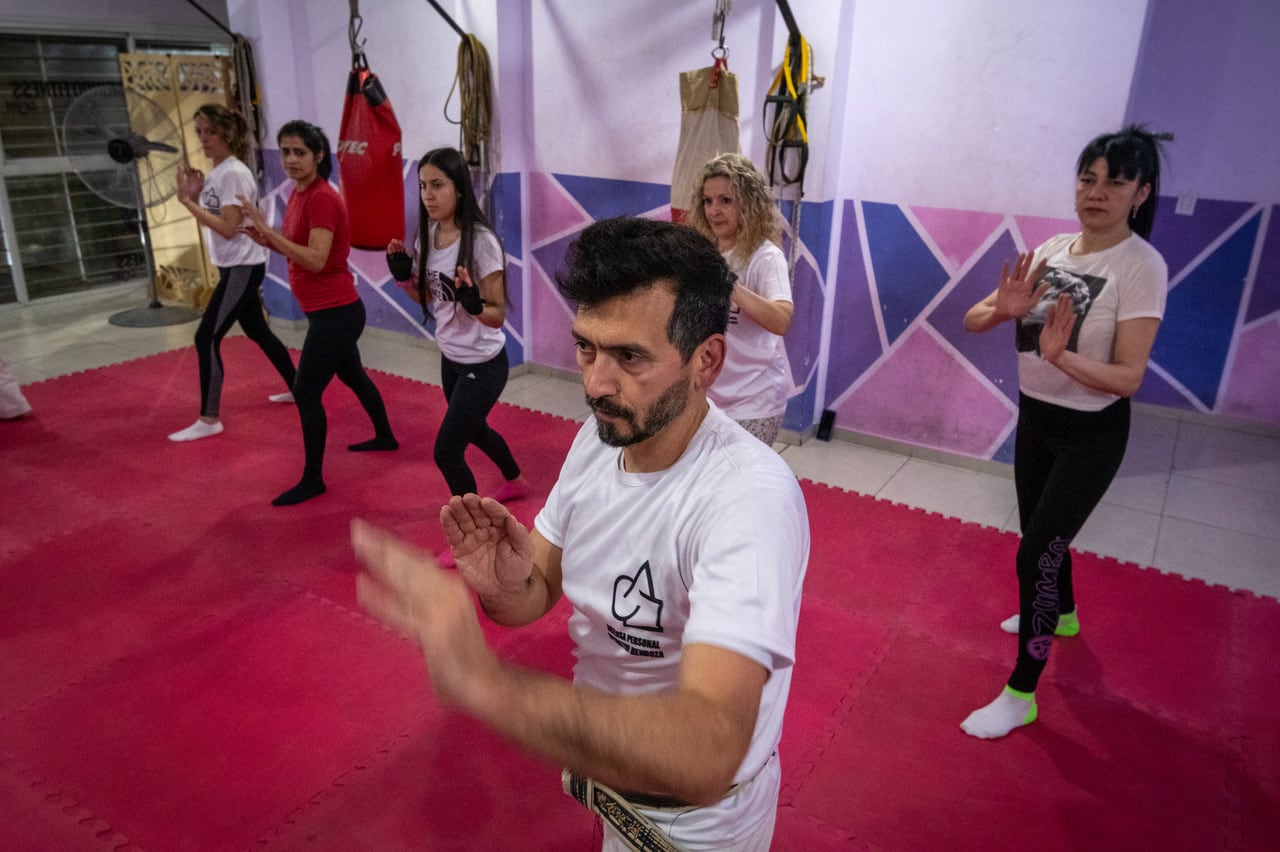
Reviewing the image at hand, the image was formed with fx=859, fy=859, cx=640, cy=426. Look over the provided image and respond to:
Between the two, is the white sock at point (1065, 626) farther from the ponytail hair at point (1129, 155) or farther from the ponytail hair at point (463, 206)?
the ponytail hair at point (463, 206)

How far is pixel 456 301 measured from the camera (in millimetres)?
3219

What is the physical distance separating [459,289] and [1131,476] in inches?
139

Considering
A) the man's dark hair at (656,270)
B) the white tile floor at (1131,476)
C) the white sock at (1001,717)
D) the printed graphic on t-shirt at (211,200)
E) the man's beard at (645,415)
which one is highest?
the man's dark hair at (656,270)

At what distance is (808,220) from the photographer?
14.1 feet

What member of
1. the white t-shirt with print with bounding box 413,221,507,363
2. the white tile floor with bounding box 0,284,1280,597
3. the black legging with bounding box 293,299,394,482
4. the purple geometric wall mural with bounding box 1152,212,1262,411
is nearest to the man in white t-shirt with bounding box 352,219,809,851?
the white t-shirt with print with bounding box 413,221,507,363

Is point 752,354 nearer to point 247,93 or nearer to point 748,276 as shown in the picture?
point 748,276

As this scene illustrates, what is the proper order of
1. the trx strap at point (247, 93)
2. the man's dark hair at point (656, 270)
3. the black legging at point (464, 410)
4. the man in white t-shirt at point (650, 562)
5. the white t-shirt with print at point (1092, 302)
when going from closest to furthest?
the man in white t-shirt at point (650, 562) → the man's dark hair at point (656, 270) → the white t-shirt with print at point (1092, 302) → the black legging at point (464, 410) → the trx strap at point (247, 93)

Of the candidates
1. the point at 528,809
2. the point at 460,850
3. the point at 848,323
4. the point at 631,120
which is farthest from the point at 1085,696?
the point at 631,120

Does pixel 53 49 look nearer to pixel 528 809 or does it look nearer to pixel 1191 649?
pixel 528 809

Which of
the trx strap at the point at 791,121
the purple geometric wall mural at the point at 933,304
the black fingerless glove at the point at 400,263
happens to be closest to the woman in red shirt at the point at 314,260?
the black fingerless glove at the point at 400,263

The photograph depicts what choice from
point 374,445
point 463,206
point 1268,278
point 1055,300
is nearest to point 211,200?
point 374,445

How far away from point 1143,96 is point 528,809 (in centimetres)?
526

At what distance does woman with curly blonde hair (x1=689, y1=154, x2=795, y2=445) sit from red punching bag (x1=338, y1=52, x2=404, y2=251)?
2048 mm

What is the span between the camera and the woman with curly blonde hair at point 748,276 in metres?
2.72
